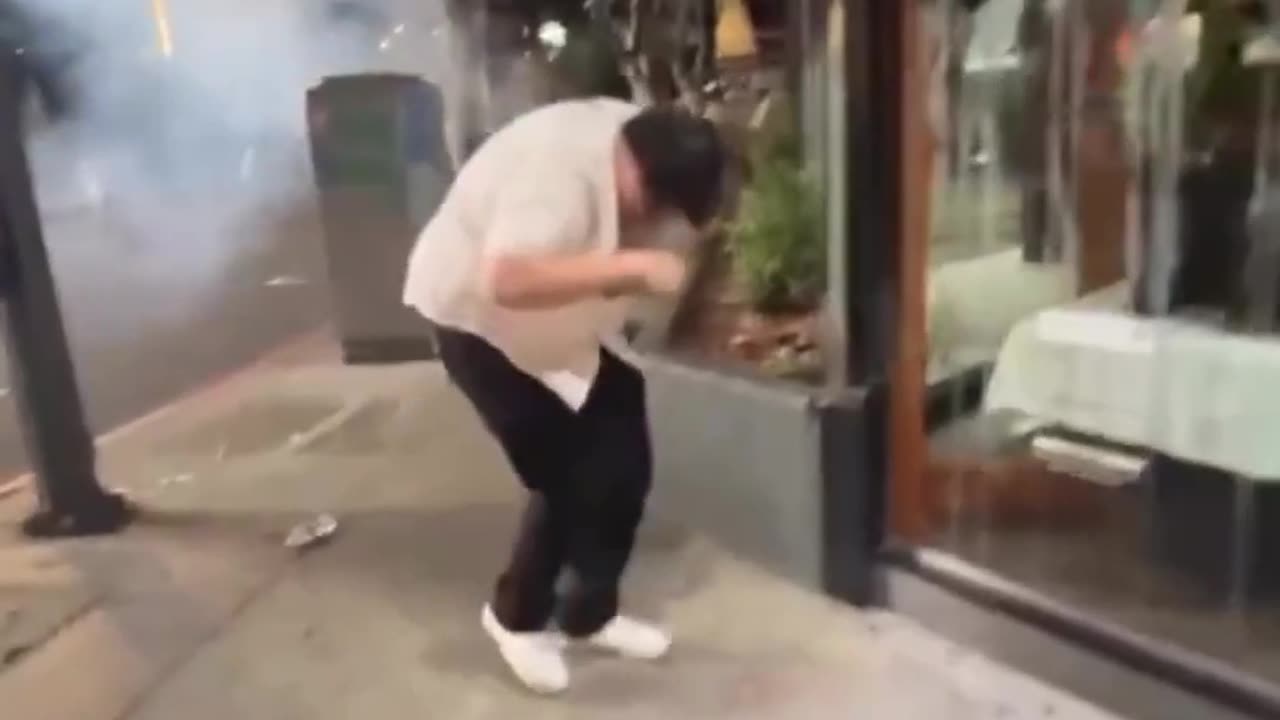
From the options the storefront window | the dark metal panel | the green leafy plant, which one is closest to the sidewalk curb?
the dark metal panel

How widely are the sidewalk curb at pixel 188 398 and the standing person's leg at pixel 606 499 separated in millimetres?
1267

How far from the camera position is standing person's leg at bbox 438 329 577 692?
5.80ft

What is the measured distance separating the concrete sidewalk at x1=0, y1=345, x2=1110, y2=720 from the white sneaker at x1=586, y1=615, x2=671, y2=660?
0.03 m

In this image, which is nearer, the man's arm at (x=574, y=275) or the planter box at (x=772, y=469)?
the man's arm at (x=574, y=275)

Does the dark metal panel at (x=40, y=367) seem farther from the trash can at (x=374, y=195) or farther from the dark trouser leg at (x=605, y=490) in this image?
the dark trouser leg at (x=605, y=490)

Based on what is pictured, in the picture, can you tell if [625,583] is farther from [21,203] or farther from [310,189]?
[310,189]

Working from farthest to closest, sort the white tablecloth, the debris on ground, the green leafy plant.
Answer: the debris on ground → the green leafy plant → the white tablecloth

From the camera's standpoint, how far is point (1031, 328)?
2.01 metres

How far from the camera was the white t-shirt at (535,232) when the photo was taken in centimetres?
164

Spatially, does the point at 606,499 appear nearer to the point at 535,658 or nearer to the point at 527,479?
the point at 527,479

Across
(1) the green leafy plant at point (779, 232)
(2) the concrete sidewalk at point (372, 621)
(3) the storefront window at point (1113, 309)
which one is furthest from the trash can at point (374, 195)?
(3) the storefront window at point (1113, 309)

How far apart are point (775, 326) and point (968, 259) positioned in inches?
12.6

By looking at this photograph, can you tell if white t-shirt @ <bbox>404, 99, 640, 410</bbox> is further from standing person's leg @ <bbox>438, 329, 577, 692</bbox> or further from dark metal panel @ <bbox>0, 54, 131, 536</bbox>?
dark metal panel @ <bbox>0, 54, 131, 536</bbox>

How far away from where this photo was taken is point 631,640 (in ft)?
6.47
